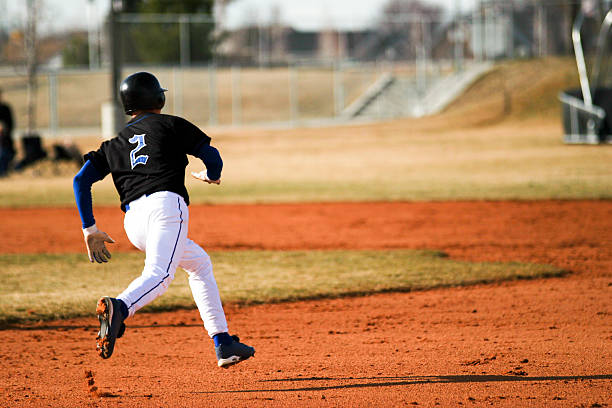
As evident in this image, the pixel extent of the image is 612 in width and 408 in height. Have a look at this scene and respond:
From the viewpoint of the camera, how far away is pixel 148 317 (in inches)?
287

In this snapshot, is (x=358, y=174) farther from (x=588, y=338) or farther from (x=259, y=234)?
(x=588, y=338)

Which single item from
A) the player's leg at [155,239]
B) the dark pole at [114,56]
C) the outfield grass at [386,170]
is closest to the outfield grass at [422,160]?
the outfield grass at [386,170]

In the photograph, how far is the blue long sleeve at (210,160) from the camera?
14.9 feet

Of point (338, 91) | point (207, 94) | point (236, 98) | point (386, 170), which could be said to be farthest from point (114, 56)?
point (338, 91)

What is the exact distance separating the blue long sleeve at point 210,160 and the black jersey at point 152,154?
3 centimetres

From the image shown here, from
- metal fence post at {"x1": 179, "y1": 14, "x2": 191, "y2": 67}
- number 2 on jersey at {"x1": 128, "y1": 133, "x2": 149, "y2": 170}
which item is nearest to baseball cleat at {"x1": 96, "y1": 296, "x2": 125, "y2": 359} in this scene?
number 2 on jersey at {"x1": 128, "y1": 133, "x2": 149, "y2": 170}

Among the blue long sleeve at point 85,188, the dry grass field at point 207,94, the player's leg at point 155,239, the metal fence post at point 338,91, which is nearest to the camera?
the player's leg at point 155,239

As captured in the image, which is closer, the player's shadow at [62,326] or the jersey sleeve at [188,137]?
the jersey sleeve at [188,137]

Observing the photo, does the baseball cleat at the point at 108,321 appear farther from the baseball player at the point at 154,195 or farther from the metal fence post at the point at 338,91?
the metal fence post at the point at 338,91

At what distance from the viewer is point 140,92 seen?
4.65m

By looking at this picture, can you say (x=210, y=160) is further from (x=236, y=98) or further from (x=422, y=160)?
(x=236, y=98)

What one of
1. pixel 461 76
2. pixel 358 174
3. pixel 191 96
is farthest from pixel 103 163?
pixel 461 76

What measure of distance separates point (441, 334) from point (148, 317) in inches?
109

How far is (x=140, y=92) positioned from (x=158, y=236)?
890mm
